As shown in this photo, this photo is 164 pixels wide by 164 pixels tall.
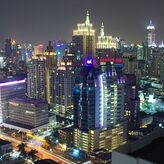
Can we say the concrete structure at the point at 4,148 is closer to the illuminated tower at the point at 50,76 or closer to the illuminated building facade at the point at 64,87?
the illuminated building facade at the point at 64,87

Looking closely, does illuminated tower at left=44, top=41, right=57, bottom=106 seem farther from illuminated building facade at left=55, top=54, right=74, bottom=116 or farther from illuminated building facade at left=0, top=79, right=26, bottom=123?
illuminated building facade at left=0, top=79, right=26, bottom=123

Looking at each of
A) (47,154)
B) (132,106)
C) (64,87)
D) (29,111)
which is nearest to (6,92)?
(29,111)

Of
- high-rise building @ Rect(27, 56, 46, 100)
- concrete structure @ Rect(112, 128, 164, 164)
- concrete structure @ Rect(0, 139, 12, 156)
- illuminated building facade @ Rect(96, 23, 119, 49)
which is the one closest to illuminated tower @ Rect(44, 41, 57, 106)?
high-rise building @ Rect(27, 56, 46, 100)

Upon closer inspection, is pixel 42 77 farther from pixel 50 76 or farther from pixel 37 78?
pixel 50 76

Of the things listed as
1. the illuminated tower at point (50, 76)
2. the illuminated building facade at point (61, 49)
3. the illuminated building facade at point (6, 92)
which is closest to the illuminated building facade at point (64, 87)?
the illuminated tower at point (50, 76)

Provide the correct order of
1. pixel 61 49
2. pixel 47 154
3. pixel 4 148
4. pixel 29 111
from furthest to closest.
Result: pixel 61 49, pixel 29 111, pixel 47 154, pixel 4 148
